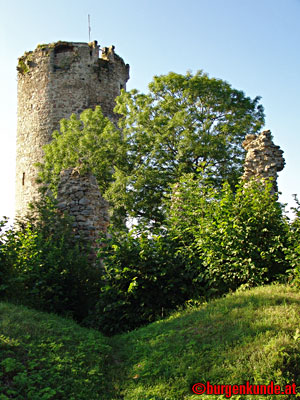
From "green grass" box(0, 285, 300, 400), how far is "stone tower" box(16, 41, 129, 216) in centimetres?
1438

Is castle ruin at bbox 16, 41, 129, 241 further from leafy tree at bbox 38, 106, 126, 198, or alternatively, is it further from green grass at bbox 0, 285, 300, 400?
green grass at bbox 0, 285, 300, 400

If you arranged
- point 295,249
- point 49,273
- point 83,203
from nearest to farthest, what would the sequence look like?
point 295,249 < point 49,273 < point 83,203

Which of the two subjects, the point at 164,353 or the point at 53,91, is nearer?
the point at 164,353

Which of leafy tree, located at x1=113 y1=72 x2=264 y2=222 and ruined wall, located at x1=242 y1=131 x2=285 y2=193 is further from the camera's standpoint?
leafy tree, located at x1=113 y1=72 x2=264 y2=222

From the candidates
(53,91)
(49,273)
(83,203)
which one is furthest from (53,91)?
(49,273)

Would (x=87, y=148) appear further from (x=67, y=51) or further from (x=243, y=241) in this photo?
(x=243, y=241)

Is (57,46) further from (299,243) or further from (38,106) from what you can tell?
(299,243)

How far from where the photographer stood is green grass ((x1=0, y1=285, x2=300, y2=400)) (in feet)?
14.5

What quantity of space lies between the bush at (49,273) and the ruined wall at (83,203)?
2.14 ft

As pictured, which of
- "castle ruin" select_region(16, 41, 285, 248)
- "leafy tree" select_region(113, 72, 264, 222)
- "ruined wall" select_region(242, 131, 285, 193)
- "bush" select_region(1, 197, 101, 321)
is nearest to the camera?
"bush" select_region(1, 197, 101, 321)

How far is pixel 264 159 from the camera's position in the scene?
9.59m

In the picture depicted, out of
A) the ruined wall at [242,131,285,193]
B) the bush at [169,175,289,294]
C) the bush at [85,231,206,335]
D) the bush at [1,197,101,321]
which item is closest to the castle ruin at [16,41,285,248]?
the bush at [1,197,101,321]

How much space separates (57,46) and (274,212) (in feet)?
55.8

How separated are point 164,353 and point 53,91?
17280 mm
